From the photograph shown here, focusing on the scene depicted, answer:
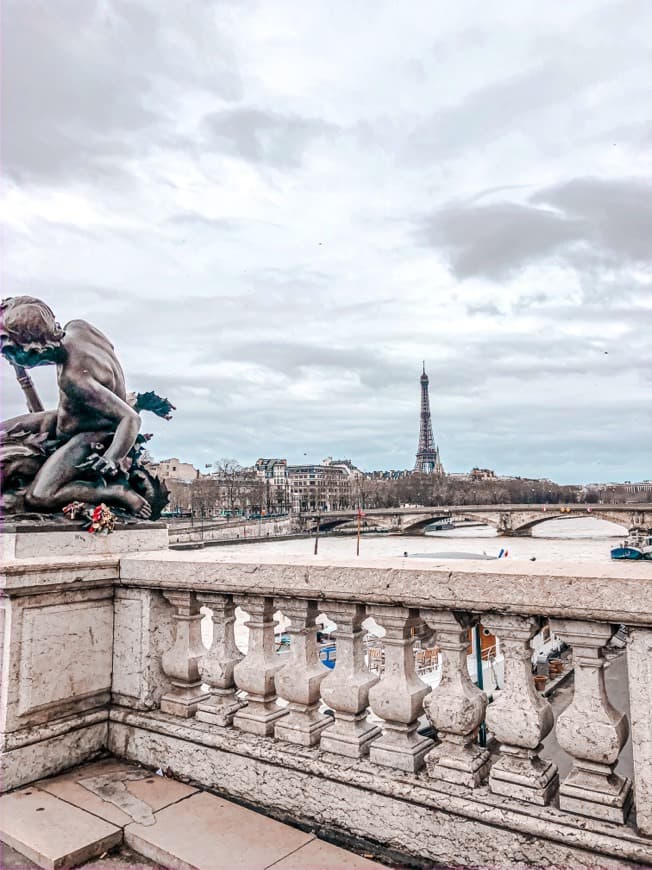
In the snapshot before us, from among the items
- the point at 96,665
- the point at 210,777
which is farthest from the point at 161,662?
the point at 210,777

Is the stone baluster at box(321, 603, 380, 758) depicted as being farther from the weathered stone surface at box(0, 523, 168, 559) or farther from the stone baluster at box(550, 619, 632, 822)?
the weathered stone surface at box(0, 523, 168, 559)

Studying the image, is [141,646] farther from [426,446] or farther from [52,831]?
[426,446]

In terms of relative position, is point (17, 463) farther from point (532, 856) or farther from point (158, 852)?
point (532, 856)

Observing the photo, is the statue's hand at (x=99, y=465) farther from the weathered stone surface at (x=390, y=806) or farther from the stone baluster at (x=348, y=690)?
the stone baluster at (x=348, y=690)

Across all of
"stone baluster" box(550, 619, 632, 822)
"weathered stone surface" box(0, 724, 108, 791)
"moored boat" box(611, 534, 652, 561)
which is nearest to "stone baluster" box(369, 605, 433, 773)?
"stone baluster" box(550, 619, 632, 822)

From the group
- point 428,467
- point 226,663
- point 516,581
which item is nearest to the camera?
point 516,581

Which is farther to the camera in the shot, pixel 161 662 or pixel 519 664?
pixel 161 662

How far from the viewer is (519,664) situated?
95.9 inches

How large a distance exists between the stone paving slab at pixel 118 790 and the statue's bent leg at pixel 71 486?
1391 mm

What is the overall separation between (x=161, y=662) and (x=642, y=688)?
2.43 metres

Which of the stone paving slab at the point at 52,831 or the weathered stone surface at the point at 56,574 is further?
the weathered stone surface at the point at 56,574

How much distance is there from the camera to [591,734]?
227 centimetres

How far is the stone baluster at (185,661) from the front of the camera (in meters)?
3.43

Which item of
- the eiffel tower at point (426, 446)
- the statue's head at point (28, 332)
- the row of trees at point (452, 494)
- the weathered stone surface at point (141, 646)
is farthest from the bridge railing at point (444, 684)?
the eiffel tower at point (426, 446)
